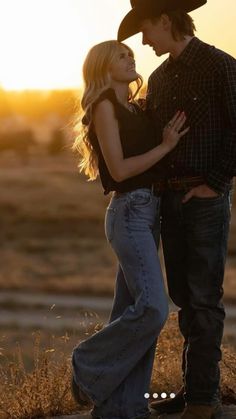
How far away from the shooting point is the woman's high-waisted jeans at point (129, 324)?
484 centimetres

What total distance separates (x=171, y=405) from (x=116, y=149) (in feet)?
4.35

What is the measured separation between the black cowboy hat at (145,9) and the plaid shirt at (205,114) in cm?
17

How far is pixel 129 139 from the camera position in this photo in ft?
15.9

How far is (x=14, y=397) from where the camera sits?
5.45 metres

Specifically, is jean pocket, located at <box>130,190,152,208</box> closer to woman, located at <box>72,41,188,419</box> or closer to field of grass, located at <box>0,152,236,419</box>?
woman, located at <box>72,41,188,419</box>

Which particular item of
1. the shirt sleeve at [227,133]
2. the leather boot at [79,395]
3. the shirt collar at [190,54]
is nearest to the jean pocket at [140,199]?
the shirt sleeve at [227,133]

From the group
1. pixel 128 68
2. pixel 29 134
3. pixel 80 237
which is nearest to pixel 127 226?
pixel 128 68

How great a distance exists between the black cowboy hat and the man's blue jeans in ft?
2.50

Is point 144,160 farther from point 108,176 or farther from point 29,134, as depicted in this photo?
point 29,134

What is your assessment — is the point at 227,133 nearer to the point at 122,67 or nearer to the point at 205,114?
the point at 205,114

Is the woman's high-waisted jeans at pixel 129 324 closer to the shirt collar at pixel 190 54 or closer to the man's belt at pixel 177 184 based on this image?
the man's belt at pixel 177 184

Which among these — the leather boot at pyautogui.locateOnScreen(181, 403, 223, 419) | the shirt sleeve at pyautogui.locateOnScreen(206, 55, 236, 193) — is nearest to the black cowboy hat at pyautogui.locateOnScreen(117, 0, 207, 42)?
the shirt sleeve at pyautogui.locateOnScreen(206, 55, 236, 193)

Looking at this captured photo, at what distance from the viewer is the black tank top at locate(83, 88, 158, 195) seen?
15.9ft

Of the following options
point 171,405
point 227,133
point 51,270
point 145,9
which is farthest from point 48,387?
point 51,270
